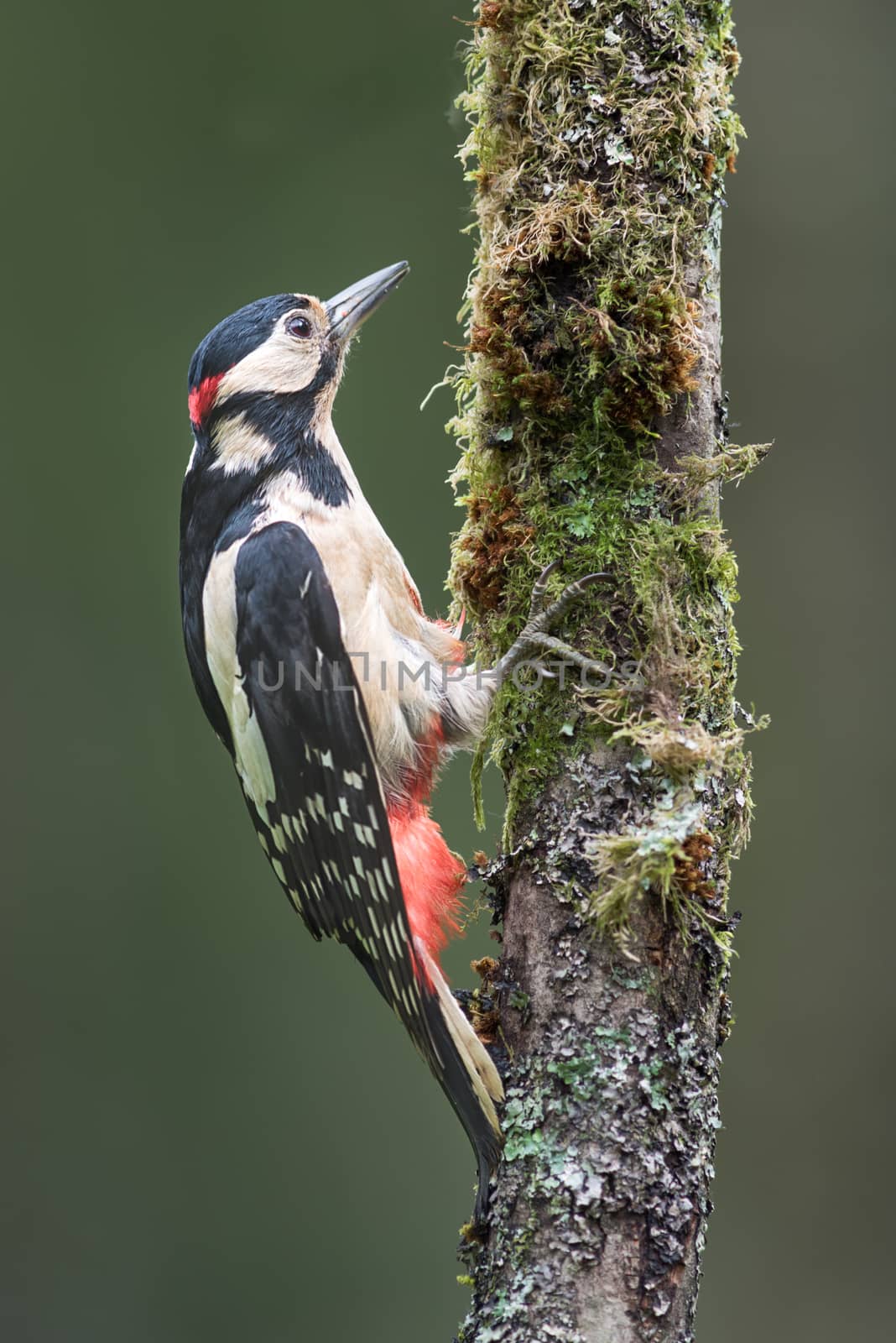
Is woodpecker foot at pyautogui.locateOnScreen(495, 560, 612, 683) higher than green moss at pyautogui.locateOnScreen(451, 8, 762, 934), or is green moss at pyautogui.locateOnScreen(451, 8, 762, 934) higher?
green moss at pyautogui.locateOnScreen(451, 8, 762, 934)

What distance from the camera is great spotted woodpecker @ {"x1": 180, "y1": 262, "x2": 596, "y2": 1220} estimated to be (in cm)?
200

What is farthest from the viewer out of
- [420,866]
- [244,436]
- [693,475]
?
[244,436]

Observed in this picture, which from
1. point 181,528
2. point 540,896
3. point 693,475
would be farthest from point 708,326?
point 181,528

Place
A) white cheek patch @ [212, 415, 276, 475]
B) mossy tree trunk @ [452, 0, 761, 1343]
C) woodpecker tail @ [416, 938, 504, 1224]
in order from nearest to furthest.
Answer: mossy tree trunk @ [452, 0, 761, 1343] → woodpecker tail @ [416, 938, 504, 1224] → white cheek patch @ [212, 415, 276, 475]

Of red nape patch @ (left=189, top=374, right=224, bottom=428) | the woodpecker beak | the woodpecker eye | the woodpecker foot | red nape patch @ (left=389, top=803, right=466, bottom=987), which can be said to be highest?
the woodpecker beak

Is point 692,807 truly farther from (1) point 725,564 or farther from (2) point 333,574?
(2) point 333,574

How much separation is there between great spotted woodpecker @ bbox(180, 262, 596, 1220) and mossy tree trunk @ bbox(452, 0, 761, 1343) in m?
0.13

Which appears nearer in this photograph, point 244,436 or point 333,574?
point 333,574

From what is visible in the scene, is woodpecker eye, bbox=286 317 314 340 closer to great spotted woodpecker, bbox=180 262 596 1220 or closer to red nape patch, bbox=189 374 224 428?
great spotted woodpecker, bbox=180 262 596 1220

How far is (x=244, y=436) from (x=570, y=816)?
1.00m

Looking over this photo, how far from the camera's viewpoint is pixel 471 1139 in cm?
172

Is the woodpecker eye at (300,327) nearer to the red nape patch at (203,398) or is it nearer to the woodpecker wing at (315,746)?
the red nape patch at (203,398)

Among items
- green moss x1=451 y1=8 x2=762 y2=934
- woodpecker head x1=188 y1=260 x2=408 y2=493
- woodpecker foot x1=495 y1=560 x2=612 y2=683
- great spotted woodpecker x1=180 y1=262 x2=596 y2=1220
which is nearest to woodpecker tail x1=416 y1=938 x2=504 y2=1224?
great spotted woodpecker x1=180 y1=262 x2=596 y2=1220

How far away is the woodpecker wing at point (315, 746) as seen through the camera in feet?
6.55
